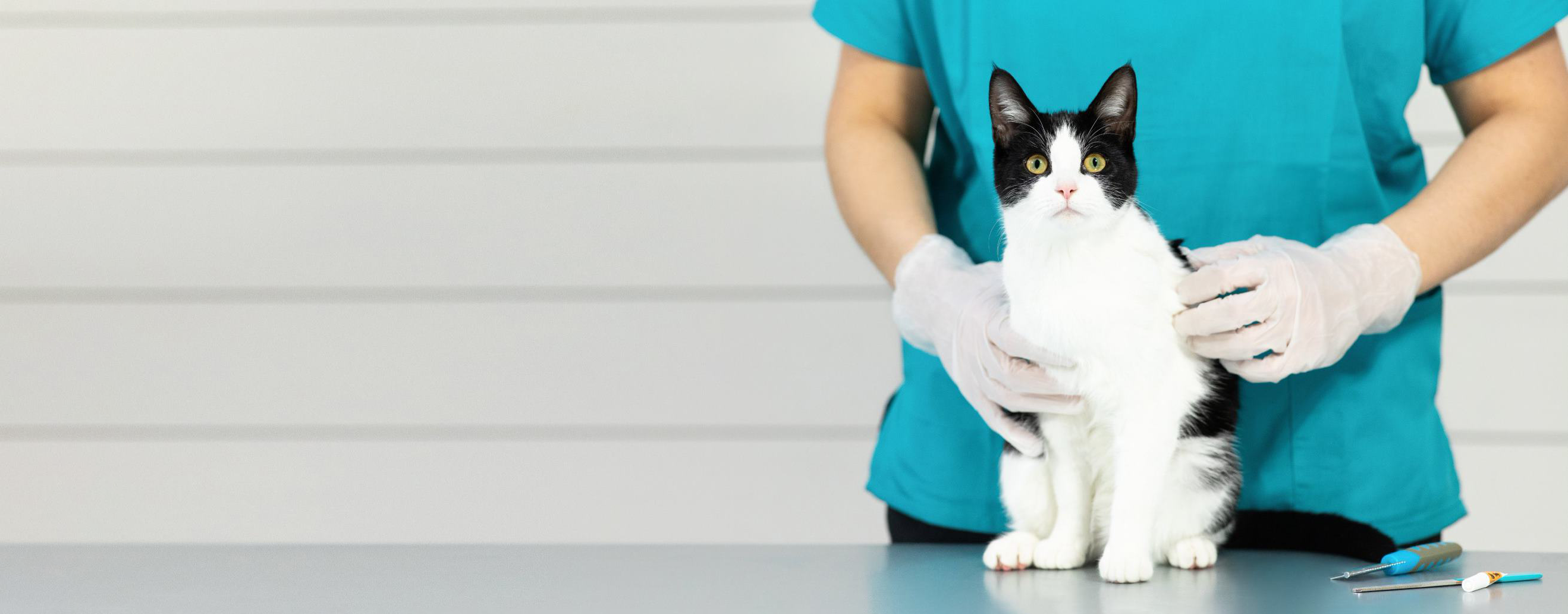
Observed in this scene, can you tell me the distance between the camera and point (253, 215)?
2.10 metres

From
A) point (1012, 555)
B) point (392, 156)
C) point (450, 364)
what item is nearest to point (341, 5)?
point (392, 156)

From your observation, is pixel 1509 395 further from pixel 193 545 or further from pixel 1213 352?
pixel 193 545

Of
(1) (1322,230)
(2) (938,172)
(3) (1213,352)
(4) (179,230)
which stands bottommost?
(3) (1213,352)

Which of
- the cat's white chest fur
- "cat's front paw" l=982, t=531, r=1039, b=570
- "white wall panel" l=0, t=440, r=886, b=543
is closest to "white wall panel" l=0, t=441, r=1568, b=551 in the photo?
"white wall panel" l=0, t=440, r=886, b=543

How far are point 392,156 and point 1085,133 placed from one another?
1.56m

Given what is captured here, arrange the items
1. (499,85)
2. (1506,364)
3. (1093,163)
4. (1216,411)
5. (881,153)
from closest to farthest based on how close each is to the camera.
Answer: (1093,163), (1216,411), (881,153), (1506,364), (499,85)

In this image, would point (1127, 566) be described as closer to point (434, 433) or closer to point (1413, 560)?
point (1413, 560)

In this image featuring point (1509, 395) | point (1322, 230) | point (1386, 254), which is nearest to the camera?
point (1386, 254)

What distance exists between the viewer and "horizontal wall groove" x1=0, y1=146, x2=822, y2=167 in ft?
6.77

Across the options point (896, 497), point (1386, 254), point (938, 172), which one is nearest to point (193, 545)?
point (896, 497)

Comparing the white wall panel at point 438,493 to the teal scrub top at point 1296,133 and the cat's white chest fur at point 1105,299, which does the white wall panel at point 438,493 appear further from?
the cat's white chest fur at point 1105,299

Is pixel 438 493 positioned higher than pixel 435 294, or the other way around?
pixel 435 294

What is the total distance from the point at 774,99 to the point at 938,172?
0.86 m

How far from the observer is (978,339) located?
0.94m
